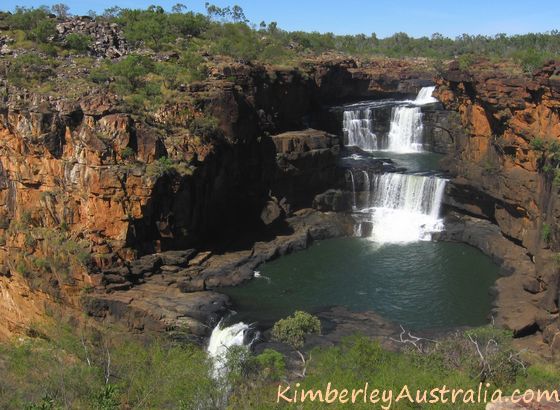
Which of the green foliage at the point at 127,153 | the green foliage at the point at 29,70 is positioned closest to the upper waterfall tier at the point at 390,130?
the green foliage at the point at 127,153

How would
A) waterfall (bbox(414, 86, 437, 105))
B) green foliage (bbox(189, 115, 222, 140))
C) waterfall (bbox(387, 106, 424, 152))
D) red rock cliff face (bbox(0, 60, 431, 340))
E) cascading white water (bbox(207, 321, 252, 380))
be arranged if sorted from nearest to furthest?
cascading white water (bbox(207, 321, 252, 380)) < red rock cliff face (bbox(0, 60, 431, 340)) < green foliage (bbox(189, 115, 222, 140)) < waterfall (bbox(387, 106, 424, 152)) < waterfall (bbox(414, 86, 437, 105))

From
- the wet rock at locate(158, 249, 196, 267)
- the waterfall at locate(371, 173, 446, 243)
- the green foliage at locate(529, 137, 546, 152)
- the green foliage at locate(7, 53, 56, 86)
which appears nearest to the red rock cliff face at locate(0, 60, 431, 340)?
the wet rock at locate(158, 249, 196, 267)

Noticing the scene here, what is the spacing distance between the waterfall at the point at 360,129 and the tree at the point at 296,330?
31.3 m

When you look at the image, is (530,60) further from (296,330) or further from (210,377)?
(210,377)

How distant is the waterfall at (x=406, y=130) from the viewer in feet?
187

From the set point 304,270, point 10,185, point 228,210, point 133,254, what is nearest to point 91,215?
point 133,254

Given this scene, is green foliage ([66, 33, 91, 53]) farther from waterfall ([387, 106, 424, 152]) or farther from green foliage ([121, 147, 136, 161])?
waterfall ([387, 106, 424, 152])

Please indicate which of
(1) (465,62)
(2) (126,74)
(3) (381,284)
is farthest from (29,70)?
(1) (465,62)

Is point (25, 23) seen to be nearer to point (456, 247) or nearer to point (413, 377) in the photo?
point (456, 247)

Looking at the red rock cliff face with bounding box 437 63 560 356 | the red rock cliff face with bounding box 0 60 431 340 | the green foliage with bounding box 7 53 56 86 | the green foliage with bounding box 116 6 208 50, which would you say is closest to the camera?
the red rock cliff face with bounding box 437 63 560 356

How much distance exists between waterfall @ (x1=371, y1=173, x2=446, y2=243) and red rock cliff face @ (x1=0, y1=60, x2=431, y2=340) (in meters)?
11.2

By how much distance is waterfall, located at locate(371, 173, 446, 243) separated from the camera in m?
43.6

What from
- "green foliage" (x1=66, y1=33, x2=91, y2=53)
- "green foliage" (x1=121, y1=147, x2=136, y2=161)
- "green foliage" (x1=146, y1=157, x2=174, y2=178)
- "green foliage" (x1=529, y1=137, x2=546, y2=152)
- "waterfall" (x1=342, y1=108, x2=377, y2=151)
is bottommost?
"green foliage" (x1=146, y1=157, x2=174, y2=178)

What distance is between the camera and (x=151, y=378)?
2028 cm
